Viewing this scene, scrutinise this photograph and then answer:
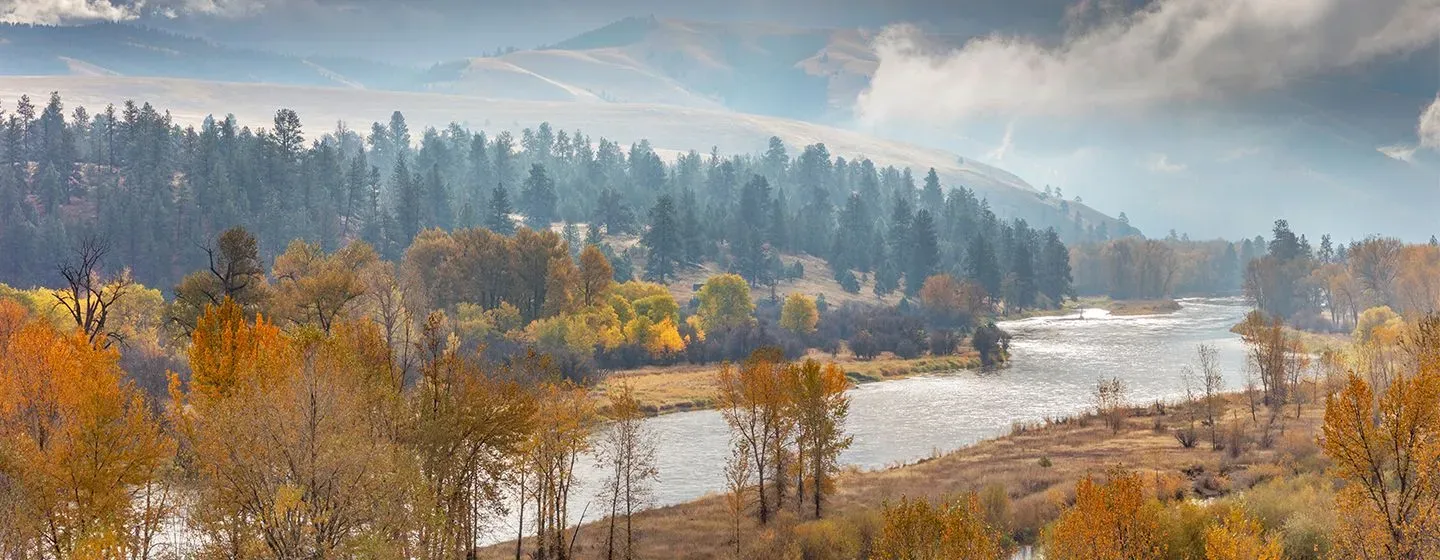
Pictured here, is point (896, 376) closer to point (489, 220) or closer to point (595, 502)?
point (595, 502)

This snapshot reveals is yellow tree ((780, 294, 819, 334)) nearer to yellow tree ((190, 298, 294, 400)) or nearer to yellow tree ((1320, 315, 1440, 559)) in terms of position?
yellow tree ((190, 298, 294, 400))

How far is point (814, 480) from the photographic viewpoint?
58.4m

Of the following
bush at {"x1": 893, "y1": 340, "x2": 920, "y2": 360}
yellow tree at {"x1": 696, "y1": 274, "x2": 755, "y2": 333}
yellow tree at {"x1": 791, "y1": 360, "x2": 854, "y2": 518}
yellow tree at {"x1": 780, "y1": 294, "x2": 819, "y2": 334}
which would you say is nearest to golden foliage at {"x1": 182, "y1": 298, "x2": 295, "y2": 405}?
yellow tree at {"x1": 791, "y1": 360, "x2": 854, "y2": 518}

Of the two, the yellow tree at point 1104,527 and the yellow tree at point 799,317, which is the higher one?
the yellow tree at point 799,317

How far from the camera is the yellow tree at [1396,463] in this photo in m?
31.9

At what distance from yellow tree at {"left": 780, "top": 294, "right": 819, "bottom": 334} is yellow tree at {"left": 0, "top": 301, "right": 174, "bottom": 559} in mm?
110241

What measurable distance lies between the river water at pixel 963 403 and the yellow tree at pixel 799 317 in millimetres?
25500

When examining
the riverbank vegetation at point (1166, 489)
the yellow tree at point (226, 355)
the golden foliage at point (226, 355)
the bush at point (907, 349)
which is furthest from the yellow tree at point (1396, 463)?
the bush at point (907, 349)

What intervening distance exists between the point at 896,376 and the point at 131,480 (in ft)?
329

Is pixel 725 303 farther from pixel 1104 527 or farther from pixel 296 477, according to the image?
pixel 1104 527

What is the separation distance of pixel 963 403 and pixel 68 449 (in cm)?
8333

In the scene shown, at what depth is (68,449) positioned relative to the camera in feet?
130

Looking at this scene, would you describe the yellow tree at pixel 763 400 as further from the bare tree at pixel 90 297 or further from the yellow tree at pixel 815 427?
the bare tree at pixel 90 297

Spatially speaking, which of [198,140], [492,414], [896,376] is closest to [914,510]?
[492,414]
